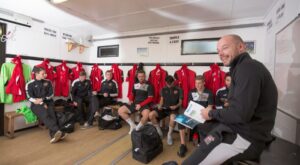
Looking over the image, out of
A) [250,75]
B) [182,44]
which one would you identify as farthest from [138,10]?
[250,75]

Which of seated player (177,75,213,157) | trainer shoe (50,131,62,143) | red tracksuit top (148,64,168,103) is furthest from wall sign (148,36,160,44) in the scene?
trainer shoe (50,131,62,143)

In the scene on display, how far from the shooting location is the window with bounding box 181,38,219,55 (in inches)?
131

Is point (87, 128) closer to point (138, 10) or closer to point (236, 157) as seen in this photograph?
point (138, 10)

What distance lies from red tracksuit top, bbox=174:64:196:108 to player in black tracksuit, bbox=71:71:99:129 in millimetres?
1929

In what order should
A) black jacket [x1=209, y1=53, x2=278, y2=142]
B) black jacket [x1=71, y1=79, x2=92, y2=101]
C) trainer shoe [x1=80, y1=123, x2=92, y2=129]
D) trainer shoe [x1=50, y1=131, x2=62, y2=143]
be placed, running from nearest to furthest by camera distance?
black jacket [x1=209, y1=53, x2=278, y2=142] < trainer shoe [x1=50, y1=131, x2=62, y2=143] < trainer shoe [x1=80, y1=123, x2=92, y2=129] < black jacket [x1=71, y1=79, x2=92, y2=101]

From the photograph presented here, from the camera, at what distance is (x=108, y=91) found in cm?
396

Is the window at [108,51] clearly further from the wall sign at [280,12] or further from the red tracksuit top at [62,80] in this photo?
the wall sign at [280,12]

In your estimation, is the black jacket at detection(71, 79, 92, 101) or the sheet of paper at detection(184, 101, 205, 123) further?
the black jacket at detection(71, 79, 92, 101)

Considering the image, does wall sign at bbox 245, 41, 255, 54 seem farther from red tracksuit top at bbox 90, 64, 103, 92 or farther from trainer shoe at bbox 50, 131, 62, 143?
trainer shoe at bbox 50, 131, 62, 143

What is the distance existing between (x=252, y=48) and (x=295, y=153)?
2.32 m

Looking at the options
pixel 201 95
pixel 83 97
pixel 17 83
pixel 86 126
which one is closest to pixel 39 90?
pixel 17 83

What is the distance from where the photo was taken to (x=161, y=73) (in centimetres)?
371

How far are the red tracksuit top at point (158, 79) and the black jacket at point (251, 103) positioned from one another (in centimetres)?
265

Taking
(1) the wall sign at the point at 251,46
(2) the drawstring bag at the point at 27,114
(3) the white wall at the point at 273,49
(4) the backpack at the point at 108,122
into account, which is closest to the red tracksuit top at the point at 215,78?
(1) the wall sign at the point at 251,46
